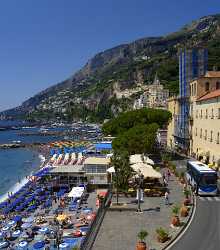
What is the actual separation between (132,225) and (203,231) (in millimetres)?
3856

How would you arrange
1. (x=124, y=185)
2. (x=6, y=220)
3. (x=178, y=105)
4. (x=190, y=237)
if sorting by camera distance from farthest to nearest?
(x=178, y=105) → (x=6, y=220) → (x=124, y=185) → (x=190, y=237)

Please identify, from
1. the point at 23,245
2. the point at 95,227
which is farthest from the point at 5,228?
the point at 95,227

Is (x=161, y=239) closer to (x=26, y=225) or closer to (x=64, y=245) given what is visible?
(x=64, y=245)

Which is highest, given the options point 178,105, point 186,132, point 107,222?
point 178,105

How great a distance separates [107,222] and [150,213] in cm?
325

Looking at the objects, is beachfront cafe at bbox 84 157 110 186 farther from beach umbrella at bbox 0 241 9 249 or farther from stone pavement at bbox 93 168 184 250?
beach umbrella at bbox 0 241 9 249

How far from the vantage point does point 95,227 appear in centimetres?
2103

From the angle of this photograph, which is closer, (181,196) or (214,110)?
(181,196)

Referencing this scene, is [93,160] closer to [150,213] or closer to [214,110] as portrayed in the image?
[214,110]

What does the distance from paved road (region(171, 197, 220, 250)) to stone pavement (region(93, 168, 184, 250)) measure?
1.00 meters

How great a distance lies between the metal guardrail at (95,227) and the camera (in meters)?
17.7

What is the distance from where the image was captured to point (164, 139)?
81500 mm

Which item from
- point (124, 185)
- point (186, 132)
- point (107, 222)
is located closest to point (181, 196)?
point (124, 185)

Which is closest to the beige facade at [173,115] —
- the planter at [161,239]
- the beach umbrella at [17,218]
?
the beach umbrella at [17,218]
